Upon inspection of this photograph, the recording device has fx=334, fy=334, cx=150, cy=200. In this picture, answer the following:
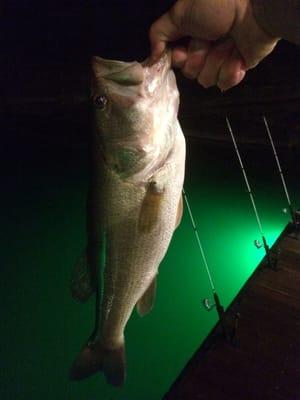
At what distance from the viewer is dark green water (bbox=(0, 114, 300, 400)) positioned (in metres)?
4.12

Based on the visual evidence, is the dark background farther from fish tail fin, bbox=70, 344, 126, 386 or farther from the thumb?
fish tail fin, bbox=70, 344, 126, 386

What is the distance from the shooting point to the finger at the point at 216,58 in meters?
1.19

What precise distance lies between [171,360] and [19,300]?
263 centimetres

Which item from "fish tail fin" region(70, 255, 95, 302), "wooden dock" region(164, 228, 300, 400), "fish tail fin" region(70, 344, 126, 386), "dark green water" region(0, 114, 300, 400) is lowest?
"dark green water" region(0, 114, 300, 400)

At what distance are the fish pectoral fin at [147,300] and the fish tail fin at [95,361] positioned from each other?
22 cm

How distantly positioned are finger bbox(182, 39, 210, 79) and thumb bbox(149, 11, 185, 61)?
91 mm

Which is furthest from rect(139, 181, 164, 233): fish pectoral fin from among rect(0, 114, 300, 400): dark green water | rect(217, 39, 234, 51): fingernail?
rect(0, 114, 300, 400): dark green water

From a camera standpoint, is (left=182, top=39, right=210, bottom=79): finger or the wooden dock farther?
the wooden dock

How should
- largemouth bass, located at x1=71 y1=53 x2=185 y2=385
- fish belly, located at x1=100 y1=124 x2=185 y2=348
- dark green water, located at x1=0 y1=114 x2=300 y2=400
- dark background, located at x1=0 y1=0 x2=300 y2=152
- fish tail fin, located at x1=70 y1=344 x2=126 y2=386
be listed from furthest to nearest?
dark background, located at x1=0 y1=0 x2=300 y2=152 → dark green water, located at x1=0 y1=114 x2=300 y2=400 → fish tail fin, located at x1=70 y1=344 x2=126 y2=386 → fish belly, located at x1=100 y1=124 x2=185 y2=348 → largemouth bass, located at x1=71 y1=53 x2=185 y2=385

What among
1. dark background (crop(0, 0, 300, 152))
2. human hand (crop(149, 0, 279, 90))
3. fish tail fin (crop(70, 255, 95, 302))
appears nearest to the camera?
human hand (crop(149, 0, 279, 90))

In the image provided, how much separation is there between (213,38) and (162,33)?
184 mm

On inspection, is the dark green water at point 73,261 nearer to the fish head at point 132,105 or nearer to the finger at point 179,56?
the fish head at point 132,105

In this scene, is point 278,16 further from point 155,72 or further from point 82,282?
point 82,282

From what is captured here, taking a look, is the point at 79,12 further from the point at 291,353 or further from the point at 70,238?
the point at 291,353
